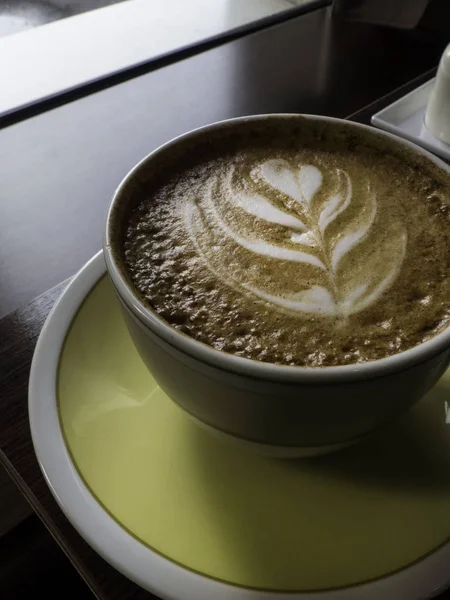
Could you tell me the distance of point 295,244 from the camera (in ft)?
2.28

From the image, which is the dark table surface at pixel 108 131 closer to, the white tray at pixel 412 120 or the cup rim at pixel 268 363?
the white tray at pixel 412 120

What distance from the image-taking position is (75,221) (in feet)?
3.40

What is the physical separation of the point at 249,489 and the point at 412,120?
958 mm

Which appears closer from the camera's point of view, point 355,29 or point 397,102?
point 397,102

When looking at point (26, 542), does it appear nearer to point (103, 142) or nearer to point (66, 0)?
point (103, 142)

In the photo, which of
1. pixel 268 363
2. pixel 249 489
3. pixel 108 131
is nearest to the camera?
pixel 268 363

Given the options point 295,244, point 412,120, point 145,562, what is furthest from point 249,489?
point 412,120

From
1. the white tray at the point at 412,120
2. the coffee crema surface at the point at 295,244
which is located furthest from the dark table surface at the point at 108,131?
the coffee crema surface at the point at 295,244

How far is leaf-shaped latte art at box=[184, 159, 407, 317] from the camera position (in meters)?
0.63

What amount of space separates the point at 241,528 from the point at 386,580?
134 millimetres

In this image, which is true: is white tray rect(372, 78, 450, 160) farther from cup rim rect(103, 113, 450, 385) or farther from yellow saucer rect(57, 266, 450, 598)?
cup rim rect(103, 113, 450, 385)

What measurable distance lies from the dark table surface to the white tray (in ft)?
0.14

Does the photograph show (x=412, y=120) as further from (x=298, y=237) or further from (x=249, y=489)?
(x=249, y=489)

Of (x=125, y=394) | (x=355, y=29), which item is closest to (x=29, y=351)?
(x=125, y=394)
